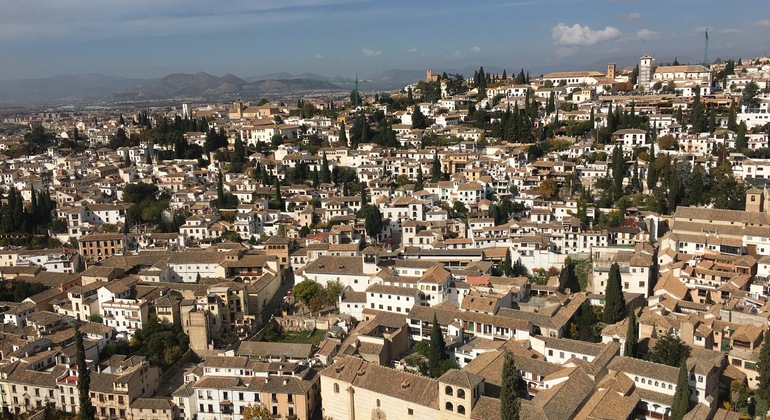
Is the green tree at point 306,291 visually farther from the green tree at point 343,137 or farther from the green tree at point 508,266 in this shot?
the green tree at point 343,137

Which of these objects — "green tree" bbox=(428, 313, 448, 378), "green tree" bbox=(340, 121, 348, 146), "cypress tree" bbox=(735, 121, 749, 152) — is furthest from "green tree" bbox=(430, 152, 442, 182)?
"green tree" bbox=(428, 313, 448, 378)

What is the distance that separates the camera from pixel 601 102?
43.5 m

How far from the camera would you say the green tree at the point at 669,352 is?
17328mm

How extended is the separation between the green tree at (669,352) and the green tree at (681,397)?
6.60 feet

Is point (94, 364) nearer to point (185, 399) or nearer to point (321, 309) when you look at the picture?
point (185, 399)

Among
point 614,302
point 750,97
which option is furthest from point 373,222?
point 750,97

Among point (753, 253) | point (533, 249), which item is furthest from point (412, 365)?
point (753, 253)

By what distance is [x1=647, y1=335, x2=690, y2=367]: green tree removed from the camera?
17.3 metres

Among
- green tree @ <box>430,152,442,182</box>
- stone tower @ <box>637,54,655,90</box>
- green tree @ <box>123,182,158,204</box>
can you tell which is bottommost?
green tree @ <box>123,182,158,204</box>

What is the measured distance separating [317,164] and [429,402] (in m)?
25.8

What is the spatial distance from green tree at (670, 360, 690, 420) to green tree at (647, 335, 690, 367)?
2.01 m

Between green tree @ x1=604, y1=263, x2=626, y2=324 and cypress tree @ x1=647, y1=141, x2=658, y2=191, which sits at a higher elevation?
cypress tree @ x1=647, y1=141, x2=658, y2=191

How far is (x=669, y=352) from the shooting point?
17.4 m

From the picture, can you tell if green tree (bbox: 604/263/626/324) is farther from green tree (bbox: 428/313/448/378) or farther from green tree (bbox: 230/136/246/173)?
green tree (bbox: 230/136/246/173)
